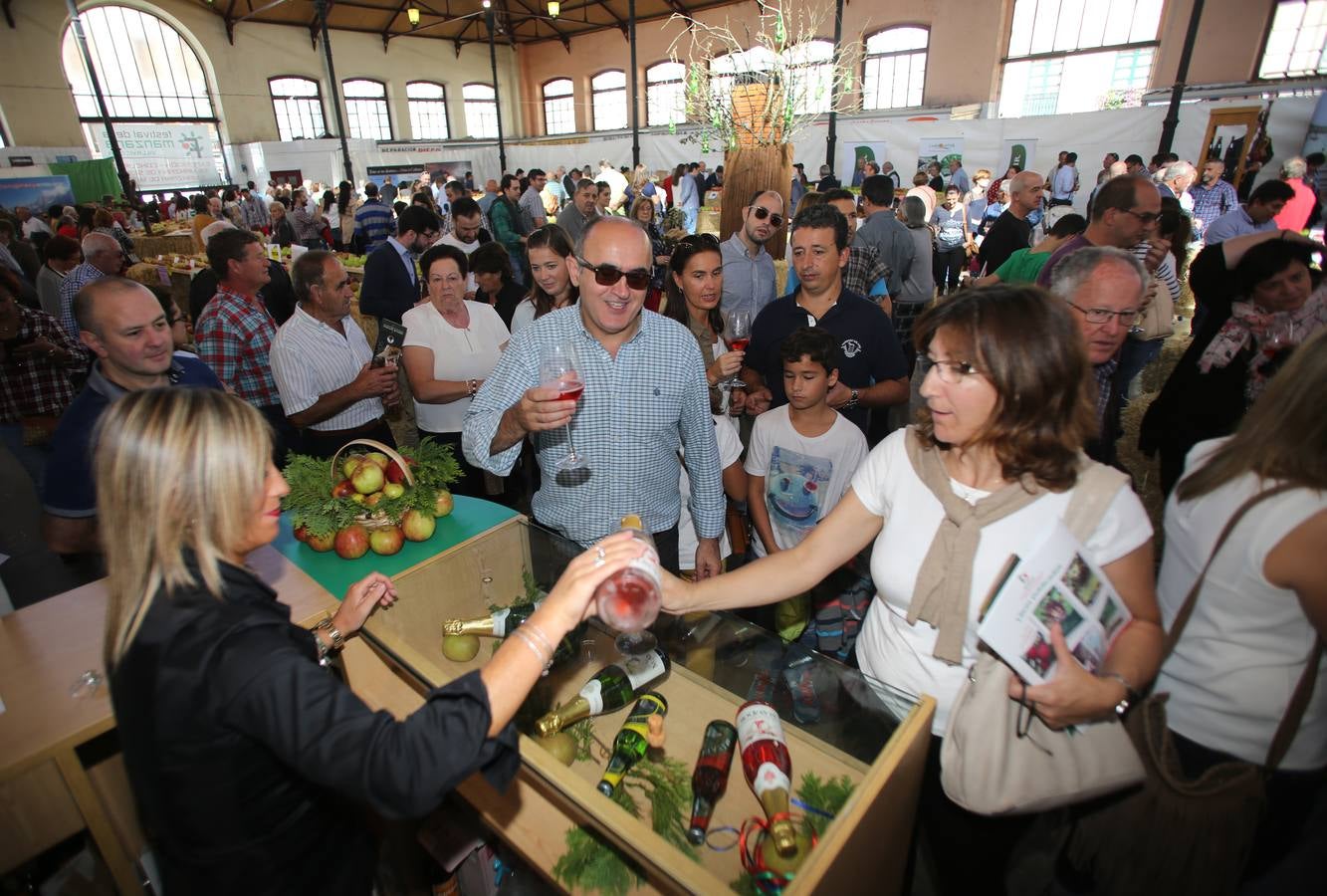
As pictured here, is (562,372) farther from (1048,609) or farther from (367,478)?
(1048,609)

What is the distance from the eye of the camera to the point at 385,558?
2.55 meters

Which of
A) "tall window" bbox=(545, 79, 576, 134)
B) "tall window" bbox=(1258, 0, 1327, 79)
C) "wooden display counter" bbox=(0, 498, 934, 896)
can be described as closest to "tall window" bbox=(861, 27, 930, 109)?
"tall window" bbox=(1258, 0, 1327, 79)

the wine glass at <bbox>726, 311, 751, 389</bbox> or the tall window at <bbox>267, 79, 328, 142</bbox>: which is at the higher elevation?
the tall window at <bbox>267, 79, 328, 142</bbox>

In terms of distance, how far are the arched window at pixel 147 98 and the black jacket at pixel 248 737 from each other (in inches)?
1124

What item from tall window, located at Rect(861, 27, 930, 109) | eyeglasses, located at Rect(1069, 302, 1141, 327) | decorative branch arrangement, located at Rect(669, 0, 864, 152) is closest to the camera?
eyeglasses, located at Rect(1069, 302, 1141, 327)

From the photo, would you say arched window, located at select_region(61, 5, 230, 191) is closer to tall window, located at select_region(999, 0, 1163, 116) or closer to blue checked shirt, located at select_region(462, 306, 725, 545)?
blue checked shirt, located at select_region(462, 306, 725, 545)

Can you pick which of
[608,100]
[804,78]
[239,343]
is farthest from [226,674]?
[608,100]

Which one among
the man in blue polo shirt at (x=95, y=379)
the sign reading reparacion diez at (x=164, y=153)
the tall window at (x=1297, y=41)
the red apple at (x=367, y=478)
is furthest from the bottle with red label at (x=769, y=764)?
the sign reading reparacion diez at (x=164, y=153)

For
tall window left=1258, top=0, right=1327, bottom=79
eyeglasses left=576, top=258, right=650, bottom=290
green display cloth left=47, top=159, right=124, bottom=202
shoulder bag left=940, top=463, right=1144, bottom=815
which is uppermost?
tall window left=1258, top=0, right=1327, bottom=79

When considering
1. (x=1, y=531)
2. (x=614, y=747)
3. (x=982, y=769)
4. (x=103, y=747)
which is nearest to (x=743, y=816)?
(x=614, y=747)

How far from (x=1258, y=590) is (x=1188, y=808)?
0.55 meters

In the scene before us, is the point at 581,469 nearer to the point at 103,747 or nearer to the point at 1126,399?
the point at 103,747

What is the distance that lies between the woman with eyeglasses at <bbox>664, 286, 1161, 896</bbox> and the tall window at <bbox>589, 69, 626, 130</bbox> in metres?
32.2

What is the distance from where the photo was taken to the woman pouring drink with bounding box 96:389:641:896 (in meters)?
1.08
